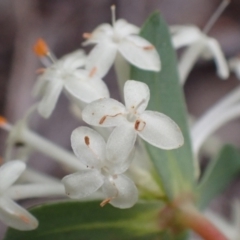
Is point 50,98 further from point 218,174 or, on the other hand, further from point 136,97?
point 218,174

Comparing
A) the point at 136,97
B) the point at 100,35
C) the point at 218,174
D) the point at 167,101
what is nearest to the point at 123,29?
the point at 100,35

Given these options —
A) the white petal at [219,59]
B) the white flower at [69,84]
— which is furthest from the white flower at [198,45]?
the white flower at [69,84]

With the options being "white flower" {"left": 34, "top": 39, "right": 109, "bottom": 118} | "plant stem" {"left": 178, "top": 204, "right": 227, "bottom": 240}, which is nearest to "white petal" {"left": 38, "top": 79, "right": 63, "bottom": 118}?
"white flower" {"left": 34, "top": 39, "right": 109, "bottom": 118}

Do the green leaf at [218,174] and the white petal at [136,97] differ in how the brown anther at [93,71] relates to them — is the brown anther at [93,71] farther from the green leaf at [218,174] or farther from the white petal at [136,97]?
the green leaf at [218,174]

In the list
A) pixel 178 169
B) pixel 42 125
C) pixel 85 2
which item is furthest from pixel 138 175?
pixel 85 2

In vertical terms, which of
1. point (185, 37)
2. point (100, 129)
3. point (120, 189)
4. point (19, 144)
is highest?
point (185, 37)

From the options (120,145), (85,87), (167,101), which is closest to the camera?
(120,145)

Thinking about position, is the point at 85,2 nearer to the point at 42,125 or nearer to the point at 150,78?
the point at 42,125
